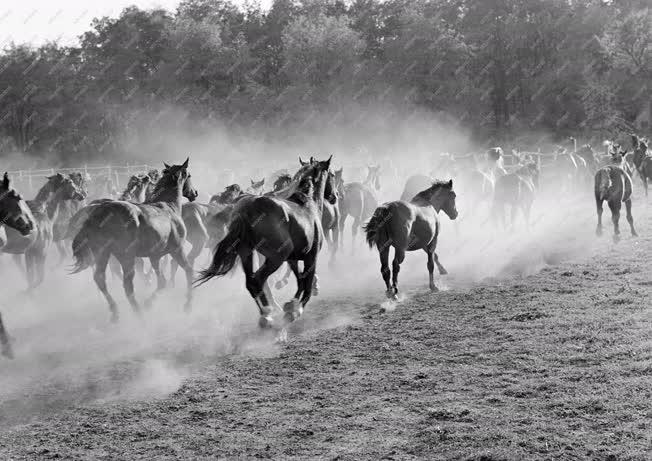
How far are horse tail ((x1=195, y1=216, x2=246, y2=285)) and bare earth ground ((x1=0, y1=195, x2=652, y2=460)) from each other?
0.89 metres

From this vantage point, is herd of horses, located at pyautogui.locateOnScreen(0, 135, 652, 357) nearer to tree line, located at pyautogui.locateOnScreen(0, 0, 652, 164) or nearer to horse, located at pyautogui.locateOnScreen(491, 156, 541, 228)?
horse, located at pyautogui.locateOnScreen(491, 156, 541, 228)

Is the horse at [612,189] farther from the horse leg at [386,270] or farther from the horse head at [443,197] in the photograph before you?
the horse leg at [386,270]

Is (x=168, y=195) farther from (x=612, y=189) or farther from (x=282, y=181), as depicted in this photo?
(x=612, y=189)

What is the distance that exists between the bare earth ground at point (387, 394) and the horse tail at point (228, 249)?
2.91ft

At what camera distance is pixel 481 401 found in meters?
6.16

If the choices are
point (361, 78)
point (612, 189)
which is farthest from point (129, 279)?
point (361, 78)

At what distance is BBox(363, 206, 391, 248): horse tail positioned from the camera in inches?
434

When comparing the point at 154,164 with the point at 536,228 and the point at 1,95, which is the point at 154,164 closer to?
the point at 1,95

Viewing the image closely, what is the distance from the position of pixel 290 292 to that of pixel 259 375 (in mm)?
5322

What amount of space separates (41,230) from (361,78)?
4307 centimetres

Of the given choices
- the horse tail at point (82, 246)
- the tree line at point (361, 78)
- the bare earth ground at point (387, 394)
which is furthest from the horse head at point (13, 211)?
the tree line at point (361, 78)

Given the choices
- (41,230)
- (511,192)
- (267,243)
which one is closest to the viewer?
(267,243)

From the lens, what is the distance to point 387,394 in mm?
6500

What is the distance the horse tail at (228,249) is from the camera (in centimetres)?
868
